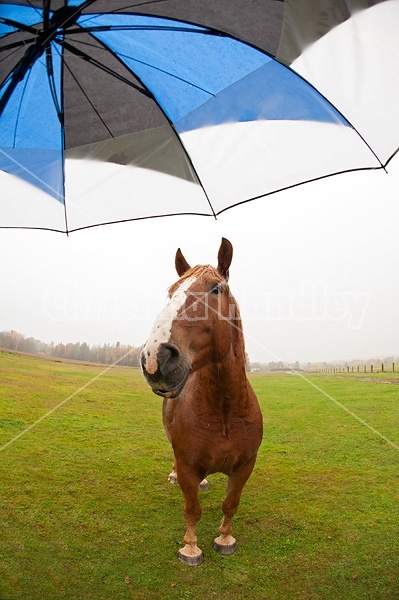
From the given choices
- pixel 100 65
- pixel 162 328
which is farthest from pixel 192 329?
pixel 100 65

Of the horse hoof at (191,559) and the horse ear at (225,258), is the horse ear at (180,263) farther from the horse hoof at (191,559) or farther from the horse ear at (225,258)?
the horse hoof at (191,559)

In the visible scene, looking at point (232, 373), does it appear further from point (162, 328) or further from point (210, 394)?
point (162, 328)

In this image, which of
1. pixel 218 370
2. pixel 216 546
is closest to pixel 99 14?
A: pixel 218 370

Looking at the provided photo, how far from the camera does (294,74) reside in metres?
3.32

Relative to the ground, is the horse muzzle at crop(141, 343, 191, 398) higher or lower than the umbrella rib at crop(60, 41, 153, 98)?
lower

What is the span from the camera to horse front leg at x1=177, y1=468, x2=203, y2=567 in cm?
319

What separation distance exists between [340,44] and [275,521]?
3.99m

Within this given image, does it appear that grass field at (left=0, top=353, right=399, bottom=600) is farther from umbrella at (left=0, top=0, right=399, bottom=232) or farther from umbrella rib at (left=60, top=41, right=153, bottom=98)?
umbrella rib at (left=60, top=41, right=153, bottom=98)

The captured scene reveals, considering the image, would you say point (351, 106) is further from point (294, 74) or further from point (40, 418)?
point (40, 418)

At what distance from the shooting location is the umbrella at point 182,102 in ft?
9.81

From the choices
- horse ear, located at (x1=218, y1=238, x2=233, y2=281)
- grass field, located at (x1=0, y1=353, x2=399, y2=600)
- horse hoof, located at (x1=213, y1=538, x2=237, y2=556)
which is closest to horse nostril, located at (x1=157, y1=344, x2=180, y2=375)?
horse ear, located at (x1=218, y1=238, x2=233, y2=281)

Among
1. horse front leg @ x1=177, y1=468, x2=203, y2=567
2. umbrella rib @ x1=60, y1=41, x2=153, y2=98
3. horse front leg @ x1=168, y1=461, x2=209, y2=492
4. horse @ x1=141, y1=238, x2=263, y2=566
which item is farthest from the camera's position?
horse front leg @ x1=168, y1=461, x2=209, y2=492

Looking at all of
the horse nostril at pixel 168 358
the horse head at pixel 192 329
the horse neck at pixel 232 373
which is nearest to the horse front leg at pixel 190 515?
the horse neck at pixel 232 373

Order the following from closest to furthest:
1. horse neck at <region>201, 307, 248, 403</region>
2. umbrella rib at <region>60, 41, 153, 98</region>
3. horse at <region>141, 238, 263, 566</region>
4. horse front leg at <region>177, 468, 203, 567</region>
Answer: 1. horse at <region>141, 238, 263, 566</region>
2. horse neck at <region>201, 307, 248, 403</region>
3. horse front leg at <region>177, 468, 203, 567</region>
4. umbrella rib at <region>60, 41, 153, 98</region>
